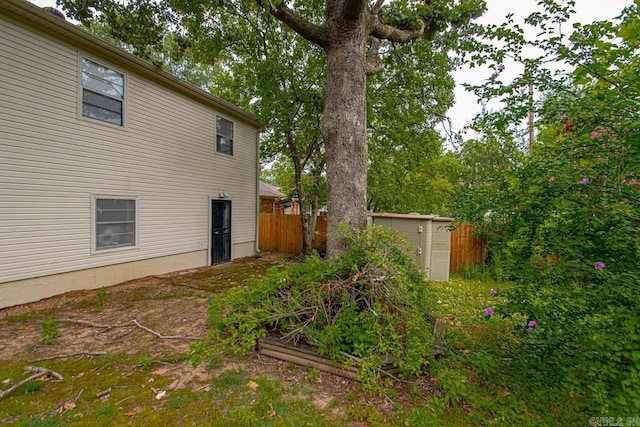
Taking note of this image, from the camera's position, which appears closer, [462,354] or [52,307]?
[462,354]

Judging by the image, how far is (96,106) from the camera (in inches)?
210

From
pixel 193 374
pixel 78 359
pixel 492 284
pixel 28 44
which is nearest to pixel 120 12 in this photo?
pixel 28 44

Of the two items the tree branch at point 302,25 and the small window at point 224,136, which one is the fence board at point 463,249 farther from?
the small window at point 224,136

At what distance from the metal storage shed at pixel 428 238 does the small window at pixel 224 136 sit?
520 centimetres

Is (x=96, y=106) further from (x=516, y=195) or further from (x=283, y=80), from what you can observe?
(x=516, y=195)

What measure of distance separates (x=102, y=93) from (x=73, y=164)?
1.59 m

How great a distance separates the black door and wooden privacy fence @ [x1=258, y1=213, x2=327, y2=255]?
273cm

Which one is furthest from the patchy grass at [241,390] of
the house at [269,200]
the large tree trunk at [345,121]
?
the house at [269,200]

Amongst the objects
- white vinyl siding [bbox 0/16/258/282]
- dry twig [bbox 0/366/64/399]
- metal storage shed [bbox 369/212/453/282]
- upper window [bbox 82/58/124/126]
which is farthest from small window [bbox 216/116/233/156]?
dry twig [bbox 0/366/64/399]

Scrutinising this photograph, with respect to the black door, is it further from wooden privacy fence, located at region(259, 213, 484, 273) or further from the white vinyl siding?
wooden privacy fence, located at region(259, 213, 484, 273)

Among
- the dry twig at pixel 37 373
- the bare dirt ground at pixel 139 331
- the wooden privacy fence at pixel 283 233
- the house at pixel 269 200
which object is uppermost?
the house at pixel 269 200

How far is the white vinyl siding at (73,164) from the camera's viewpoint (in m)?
4.33

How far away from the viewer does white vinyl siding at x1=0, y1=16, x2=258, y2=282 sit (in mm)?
4328

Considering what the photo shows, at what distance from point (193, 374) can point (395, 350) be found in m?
1.95
